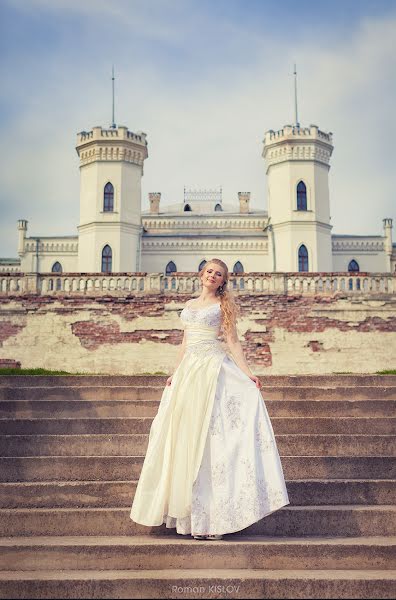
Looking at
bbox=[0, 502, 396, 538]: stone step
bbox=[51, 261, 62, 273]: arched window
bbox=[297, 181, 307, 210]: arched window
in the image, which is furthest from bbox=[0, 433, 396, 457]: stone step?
bbox=[51, 261, 62, 273]: arched window

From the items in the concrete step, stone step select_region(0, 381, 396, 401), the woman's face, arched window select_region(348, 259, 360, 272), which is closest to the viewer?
the woman's face

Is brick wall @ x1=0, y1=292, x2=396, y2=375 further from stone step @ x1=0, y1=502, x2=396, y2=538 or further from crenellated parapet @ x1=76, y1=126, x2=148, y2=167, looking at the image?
crenellated parapet @ x1=76, y1=126, x2=148, y2=167

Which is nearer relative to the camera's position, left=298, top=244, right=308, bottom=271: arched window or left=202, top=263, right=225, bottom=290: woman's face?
left=202, top=263, right=225, bottom=290: woman's face

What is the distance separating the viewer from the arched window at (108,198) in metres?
35.8

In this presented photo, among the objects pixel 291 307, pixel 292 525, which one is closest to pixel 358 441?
pixel 292 525

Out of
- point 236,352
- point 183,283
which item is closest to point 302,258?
point 183,283

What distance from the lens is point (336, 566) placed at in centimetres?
470

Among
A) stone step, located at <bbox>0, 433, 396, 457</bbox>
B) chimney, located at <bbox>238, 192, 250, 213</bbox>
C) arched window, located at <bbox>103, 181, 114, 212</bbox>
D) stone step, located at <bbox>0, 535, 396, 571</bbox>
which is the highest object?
chimney, located at <bbox>238, 192, 250, 213</bbox>

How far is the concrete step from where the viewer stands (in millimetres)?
6812

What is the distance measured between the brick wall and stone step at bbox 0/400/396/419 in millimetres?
9511

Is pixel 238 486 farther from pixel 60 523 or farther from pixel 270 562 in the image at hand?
pixel 60 523

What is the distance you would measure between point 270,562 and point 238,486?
1.90 feet

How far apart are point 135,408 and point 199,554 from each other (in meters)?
2.86

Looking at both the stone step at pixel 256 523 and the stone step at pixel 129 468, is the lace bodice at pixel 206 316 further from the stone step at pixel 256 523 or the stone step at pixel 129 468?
A: the stone step at pixel 256 523
